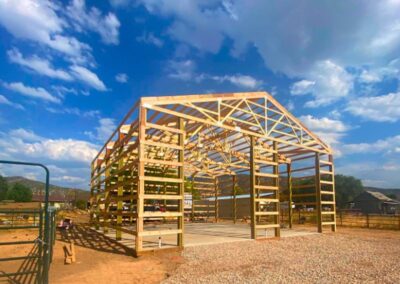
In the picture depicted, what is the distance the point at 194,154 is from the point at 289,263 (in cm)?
1237

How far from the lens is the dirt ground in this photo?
6.13 m

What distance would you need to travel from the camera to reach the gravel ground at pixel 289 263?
6049 mm

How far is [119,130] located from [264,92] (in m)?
5.93

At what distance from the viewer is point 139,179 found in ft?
28.3

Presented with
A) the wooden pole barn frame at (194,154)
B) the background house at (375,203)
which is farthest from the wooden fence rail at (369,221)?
the background house at (375,203)

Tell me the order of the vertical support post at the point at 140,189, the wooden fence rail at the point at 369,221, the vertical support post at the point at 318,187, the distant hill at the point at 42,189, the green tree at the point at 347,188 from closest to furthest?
the vertical support post at the point at 140,189 < the distant hill at the point at 42,189 < the vertical support post at the point at 318,187 < the wooden fence rail at the point at 369,221 < the green tree at the point at 347,188

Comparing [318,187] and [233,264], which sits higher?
[318,187]

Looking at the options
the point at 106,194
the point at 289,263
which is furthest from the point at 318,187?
the point at 106,194

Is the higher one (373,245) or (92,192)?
(92,192)

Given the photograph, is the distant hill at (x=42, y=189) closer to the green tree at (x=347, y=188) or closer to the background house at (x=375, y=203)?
the background house at (x=375, y=203)

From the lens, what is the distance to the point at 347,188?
7850 cm

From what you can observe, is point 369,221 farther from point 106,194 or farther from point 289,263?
point 106,194

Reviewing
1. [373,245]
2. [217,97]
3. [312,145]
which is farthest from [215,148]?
[373,245]

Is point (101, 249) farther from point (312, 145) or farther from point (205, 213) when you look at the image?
point (205, 213)
